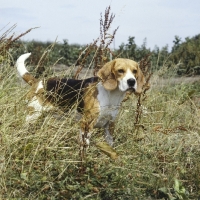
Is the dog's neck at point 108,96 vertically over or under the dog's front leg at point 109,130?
over

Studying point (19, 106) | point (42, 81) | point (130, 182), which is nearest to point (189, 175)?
point (130, 182)

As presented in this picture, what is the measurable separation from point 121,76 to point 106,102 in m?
0.38

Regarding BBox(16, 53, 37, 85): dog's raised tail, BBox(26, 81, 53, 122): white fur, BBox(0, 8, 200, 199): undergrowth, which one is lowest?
BBox(0, 8, 200, 199): undergrowth

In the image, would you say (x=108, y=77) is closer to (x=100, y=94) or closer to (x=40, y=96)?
(x=100, y=94)

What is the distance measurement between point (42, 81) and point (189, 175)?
7.53ft

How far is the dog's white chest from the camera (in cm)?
Answer: 511

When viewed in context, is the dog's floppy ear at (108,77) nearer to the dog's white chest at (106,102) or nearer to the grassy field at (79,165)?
the dog's white chest at (106,102)

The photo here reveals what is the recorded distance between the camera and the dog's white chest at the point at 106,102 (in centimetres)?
511

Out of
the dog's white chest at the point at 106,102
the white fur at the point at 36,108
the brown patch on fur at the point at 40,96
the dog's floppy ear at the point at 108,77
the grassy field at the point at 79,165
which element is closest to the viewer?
the grassy field at the point at 79,165

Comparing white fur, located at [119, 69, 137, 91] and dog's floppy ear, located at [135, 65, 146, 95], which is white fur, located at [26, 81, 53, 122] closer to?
white fur, located at [119, 69, 137, 91]

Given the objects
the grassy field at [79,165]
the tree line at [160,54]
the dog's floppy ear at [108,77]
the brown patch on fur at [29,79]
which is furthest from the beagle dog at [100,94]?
the tree line at [160,54]

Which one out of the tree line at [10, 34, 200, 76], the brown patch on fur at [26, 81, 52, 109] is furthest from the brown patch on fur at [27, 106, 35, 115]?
the tree line at [10, 34, 200, 76]

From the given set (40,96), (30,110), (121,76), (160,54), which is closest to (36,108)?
(40,96)

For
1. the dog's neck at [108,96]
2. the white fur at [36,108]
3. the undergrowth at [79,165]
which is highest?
the dog's neck at [108,96]
